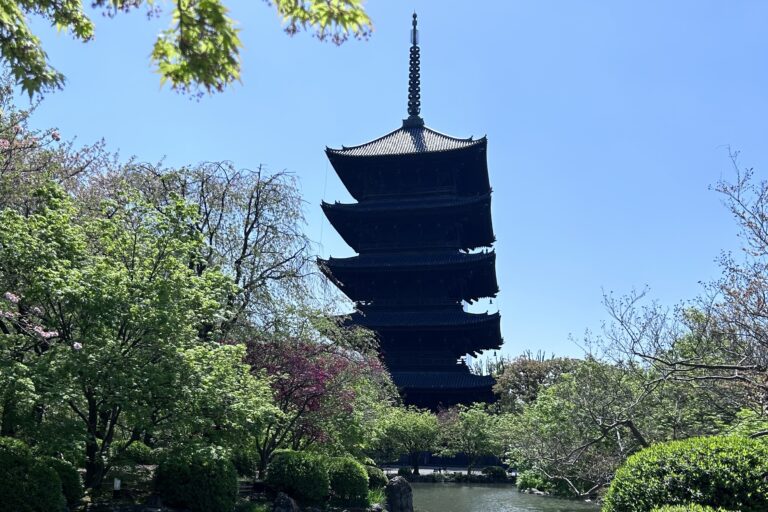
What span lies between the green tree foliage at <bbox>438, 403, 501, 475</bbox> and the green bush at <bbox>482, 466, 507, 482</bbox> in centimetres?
76

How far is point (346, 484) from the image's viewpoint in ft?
47.8

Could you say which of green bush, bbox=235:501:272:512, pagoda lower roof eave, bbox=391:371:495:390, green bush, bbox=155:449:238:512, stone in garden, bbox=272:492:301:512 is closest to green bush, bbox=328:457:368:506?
stone in garden, bbox=272:492:301:512

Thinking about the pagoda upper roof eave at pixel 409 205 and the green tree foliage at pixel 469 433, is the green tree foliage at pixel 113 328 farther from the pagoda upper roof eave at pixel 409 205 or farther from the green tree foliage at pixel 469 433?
the pagoda upper roof eave at pixel 409 205

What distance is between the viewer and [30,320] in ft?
30.6

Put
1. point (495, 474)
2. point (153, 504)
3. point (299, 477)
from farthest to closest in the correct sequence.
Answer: point (495, 474)
point (299, 477)
point (153, 504)

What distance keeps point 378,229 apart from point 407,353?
7.37 meters

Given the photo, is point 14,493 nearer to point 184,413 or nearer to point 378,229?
point 184,413

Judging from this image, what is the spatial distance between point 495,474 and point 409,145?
18.7 m

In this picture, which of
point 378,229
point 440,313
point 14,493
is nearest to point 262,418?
point 14,493

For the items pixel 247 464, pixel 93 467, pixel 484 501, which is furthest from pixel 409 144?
pixel 93 467

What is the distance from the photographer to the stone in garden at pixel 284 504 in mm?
12375

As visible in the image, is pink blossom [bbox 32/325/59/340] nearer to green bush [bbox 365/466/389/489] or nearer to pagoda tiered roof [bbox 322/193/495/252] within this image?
green bush [bbox 365/466/389/489]

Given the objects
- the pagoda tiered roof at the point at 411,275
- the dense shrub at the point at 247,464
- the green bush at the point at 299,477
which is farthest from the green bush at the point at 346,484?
the pagoda tiered roof at the point at 411,275

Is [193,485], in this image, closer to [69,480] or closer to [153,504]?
[153,504]
